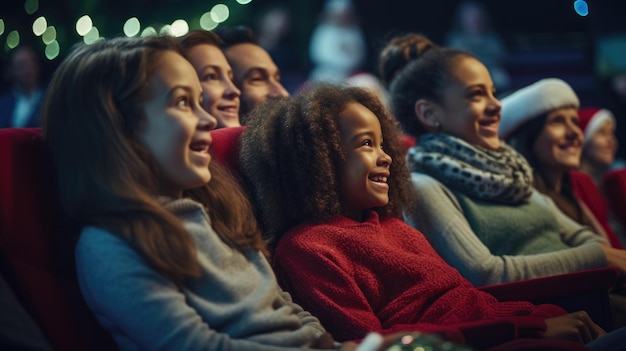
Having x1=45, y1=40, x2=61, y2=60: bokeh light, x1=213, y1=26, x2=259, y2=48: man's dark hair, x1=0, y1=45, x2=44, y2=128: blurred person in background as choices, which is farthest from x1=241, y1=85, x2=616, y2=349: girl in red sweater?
x1=45, y1=40, x2=61, y2=60: bokeh light

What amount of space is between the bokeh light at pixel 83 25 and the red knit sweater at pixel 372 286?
4717 millimetres

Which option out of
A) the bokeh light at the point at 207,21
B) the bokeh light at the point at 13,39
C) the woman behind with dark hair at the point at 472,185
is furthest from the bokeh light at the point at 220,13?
the woman behind with dark hair at the point at 472,185

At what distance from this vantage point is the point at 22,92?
18.8 feet

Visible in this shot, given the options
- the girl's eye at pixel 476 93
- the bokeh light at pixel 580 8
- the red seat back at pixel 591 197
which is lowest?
the bokeh light at pixel 580 8

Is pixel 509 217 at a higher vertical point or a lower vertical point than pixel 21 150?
lower

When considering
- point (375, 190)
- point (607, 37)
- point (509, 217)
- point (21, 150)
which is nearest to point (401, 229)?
point (375, 190)

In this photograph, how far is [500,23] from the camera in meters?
7.96

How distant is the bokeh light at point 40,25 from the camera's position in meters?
6.36

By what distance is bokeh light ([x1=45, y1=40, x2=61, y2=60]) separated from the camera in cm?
652

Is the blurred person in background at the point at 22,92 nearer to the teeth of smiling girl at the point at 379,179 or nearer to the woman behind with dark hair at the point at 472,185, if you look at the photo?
the woman behind with dark hair at the point at 472,185

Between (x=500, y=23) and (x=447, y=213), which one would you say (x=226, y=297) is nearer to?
(x=447, y=213)

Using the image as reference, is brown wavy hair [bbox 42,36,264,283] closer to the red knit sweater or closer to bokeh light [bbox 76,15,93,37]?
the red knit sweater

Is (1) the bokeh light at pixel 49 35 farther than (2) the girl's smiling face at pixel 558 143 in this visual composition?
Yes

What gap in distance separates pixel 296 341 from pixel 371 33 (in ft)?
22.0
